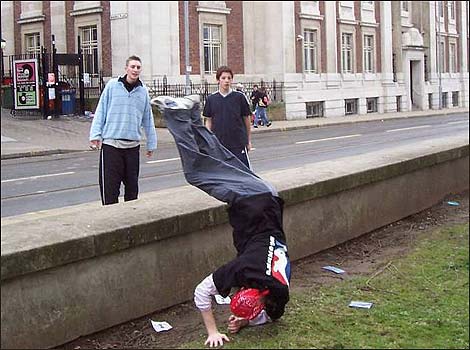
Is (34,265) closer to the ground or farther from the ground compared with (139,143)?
closer to the ground

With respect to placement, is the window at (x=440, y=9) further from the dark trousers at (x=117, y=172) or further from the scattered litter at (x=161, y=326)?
the scattered litter at (x=161, y=326)

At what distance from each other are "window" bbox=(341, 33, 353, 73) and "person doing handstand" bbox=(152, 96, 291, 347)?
39.0 m

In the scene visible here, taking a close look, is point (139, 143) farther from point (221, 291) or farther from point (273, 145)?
point (273, 145)

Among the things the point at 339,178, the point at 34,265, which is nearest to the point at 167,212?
the point at 34,265

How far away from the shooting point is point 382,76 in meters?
47.9

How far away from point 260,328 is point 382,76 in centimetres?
4447

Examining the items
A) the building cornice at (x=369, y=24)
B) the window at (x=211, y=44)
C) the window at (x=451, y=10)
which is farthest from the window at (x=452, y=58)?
the window at (x=211, y=44)

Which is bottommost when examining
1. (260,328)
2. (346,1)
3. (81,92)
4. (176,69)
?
(260,328)

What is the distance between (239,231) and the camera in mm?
4961

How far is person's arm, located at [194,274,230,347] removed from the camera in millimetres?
4770

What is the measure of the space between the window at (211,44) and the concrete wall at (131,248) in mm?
18680

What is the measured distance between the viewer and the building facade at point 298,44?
469 inches

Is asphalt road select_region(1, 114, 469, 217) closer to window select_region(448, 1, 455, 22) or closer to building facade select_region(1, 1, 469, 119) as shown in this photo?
building facade select_region(1, 1, 469, 119)

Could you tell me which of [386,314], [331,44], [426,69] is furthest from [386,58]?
[386,314]
